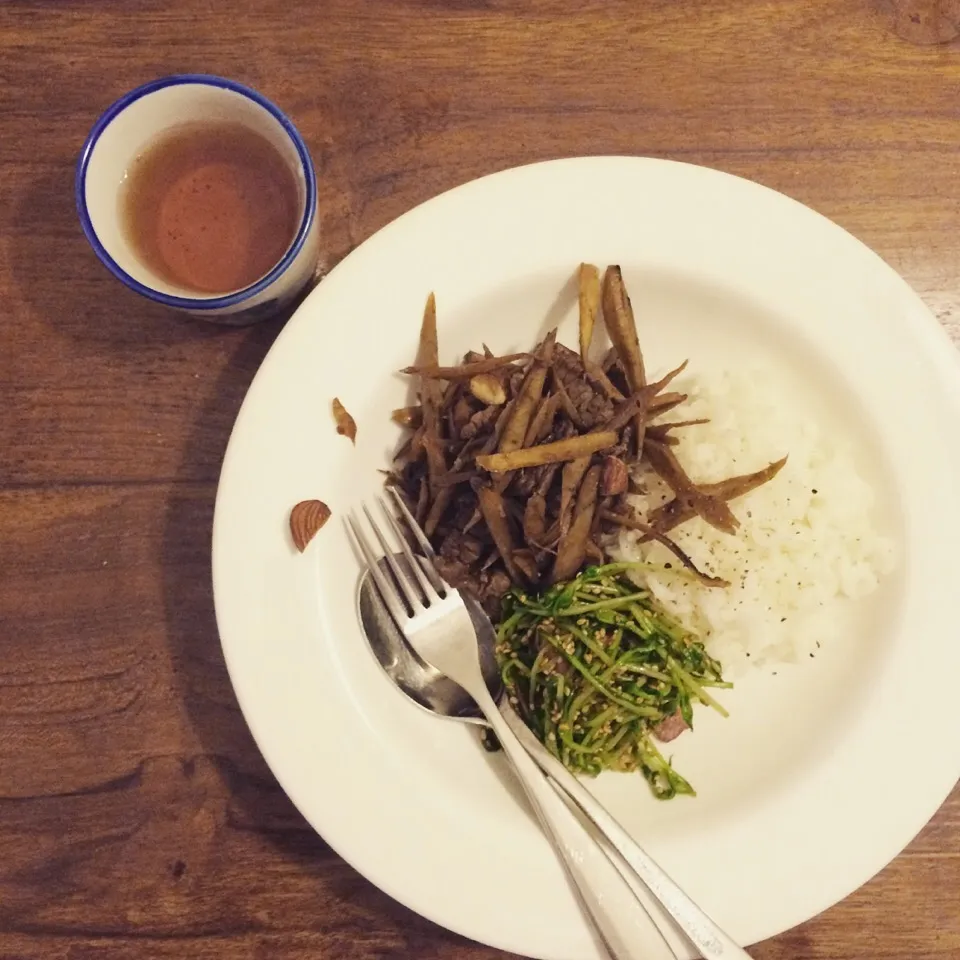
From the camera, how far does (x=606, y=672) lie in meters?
1.67

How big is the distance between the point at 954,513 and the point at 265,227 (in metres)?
1.40

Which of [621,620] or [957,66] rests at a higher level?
[957,66]

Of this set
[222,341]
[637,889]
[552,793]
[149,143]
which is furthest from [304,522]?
[637,889]

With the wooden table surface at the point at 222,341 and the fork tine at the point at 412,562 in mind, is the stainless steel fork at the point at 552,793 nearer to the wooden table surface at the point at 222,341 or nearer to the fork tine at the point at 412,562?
the fork tine at the point at 412,562

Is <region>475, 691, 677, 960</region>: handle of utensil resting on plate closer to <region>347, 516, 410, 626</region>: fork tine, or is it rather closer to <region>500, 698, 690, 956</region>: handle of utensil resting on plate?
<region>500, 698, 690, 956</region>: handle of utensil resting on plate

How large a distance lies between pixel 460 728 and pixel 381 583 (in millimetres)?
344

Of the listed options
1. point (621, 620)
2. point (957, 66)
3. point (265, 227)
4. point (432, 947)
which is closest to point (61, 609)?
point (265, 227)

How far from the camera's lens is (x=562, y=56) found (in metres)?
1.82

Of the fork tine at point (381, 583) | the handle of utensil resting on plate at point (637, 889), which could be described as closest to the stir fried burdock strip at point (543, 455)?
the fork tine at point (381, 583)

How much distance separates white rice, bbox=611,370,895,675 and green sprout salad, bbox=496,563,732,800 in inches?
2.7

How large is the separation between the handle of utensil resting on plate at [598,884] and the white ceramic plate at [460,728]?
0.04 meters

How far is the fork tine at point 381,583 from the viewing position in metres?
1.58

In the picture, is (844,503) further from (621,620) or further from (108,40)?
(108,40)

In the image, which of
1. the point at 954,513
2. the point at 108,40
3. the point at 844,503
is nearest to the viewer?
the point at 954,513
